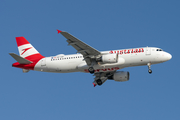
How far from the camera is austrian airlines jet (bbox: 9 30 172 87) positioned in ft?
175

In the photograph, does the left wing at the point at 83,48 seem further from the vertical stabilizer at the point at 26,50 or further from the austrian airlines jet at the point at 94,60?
the vertical stabilizer at the point at 26,50

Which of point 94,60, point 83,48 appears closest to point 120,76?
point 94,60

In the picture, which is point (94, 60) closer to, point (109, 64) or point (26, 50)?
point (109, 64)

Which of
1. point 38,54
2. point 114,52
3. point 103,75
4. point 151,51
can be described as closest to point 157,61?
point 151,51

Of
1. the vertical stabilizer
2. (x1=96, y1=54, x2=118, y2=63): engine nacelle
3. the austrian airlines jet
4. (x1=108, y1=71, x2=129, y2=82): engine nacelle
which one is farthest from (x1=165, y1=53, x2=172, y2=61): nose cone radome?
the vertical stabilizer

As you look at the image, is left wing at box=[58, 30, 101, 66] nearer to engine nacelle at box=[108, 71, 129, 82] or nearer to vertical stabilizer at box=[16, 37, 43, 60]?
engine nacelle at box=[108, 71, 129, 82]

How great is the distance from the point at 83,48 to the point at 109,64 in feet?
16.5

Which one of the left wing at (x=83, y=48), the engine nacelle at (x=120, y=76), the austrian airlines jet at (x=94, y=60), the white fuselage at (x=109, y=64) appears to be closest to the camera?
the left wing at (x=83, y=48)

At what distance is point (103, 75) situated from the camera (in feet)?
199

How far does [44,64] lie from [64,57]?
3.64 m

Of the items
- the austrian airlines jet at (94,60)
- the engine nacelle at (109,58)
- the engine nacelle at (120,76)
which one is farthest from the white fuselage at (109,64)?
the engine nacelle at (120,76)

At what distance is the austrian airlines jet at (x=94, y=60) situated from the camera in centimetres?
5347

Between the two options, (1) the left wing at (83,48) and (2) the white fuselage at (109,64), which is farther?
(2) the white fuselage at (109,64)

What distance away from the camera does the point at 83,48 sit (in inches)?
2080
